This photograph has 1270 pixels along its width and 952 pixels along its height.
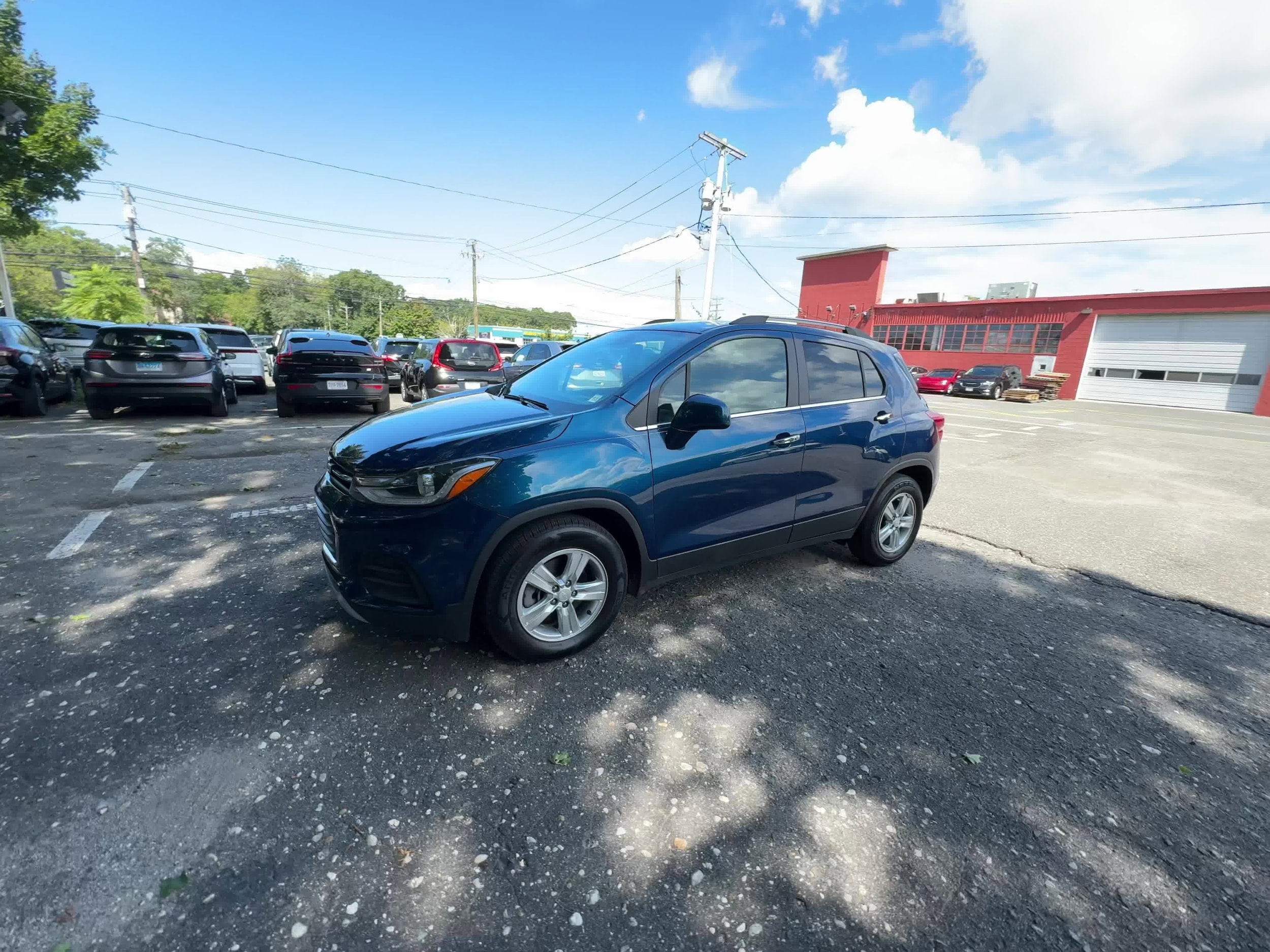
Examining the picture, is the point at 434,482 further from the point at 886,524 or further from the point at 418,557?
the point at 886,524

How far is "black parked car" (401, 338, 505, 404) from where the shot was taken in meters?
11.5

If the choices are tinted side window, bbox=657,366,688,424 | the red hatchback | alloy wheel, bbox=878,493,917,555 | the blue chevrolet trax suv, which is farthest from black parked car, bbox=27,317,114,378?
the red hatchback

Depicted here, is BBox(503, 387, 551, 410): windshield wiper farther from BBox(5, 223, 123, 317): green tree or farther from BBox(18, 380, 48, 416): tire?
BBox(5, 223, 123, 317): green tree

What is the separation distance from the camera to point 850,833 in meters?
1.98

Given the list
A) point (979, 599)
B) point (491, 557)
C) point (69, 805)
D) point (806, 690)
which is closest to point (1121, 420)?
point (979, 599)

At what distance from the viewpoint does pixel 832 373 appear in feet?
12.3

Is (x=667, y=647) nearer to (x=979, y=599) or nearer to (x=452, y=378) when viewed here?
(x=979, y=599)

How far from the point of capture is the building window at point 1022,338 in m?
28.7

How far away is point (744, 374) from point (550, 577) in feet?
5.34

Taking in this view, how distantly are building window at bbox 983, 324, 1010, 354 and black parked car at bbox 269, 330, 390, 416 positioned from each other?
102 feet

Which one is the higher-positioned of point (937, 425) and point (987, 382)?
Result: point (937, 425)

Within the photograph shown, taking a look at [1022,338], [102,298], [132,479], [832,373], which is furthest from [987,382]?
[102,298]

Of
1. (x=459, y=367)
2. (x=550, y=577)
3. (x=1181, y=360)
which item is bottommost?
(x=550, y=577)

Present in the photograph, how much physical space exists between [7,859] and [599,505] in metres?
2.27
